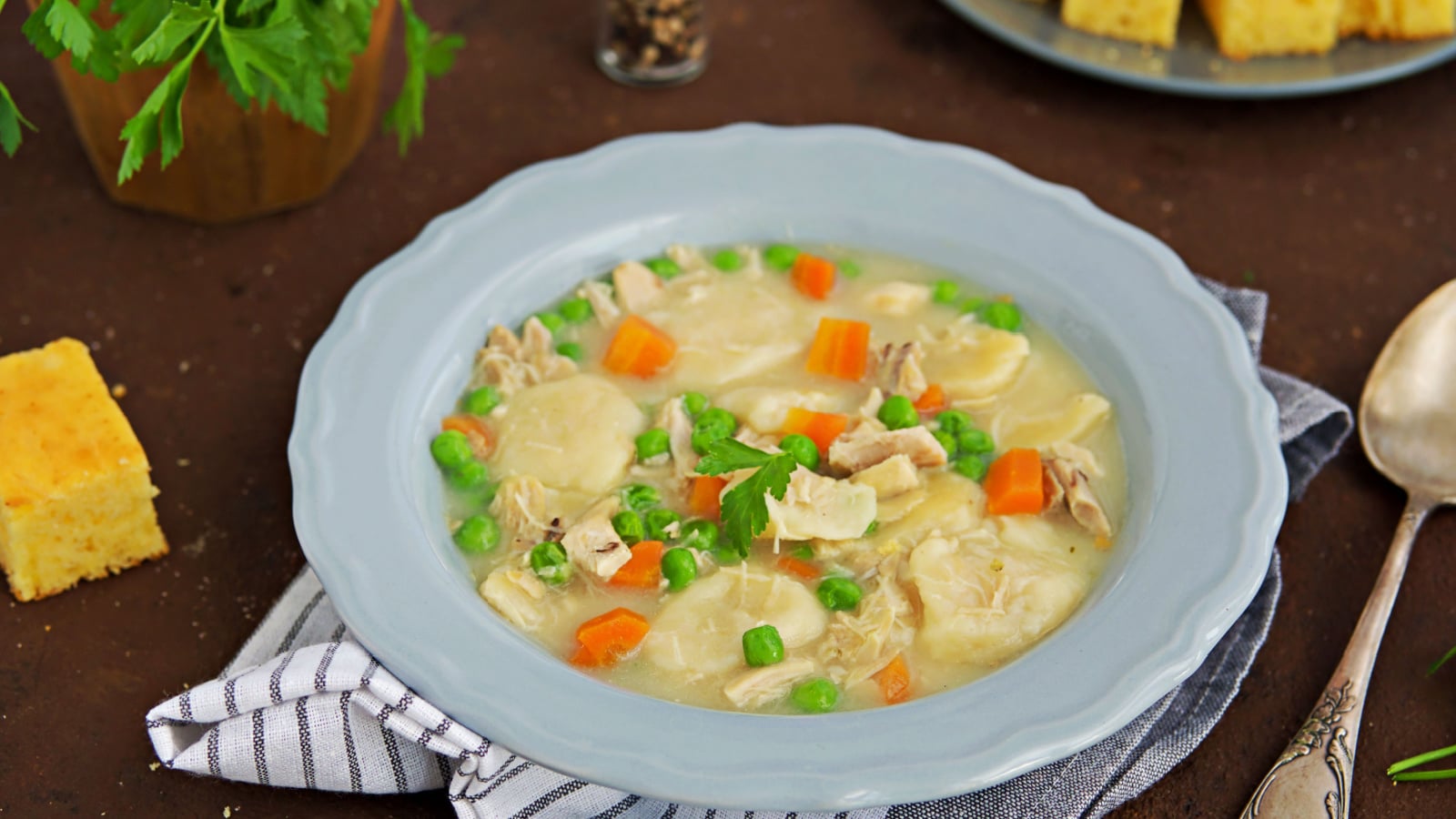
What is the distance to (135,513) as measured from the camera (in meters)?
3.68

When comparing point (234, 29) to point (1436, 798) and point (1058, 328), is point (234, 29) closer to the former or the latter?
point (1058, 328)

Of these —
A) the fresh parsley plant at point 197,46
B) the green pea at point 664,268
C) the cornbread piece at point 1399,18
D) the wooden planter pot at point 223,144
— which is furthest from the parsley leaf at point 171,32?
the cornbread piece at point 1399,18

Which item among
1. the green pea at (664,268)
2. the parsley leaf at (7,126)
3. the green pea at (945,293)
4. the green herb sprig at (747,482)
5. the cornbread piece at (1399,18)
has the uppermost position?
the parsley leaf at (7,126)

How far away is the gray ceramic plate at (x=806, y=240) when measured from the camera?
300cm

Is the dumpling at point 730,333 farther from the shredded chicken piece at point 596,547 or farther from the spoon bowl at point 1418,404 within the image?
the spoon bowl at point 1418,404

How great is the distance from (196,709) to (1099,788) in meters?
2.05

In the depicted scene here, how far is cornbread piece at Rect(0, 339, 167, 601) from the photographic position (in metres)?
3.52

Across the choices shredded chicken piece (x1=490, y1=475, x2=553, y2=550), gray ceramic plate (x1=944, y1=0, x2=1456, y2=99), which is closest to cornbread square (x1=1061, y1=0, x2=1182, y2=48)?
gray ceramic plate (x1=944, y1=0, x2=1456, y2=99)

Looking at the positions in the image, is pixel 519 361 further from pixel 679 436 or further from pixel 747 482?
pixel 747 482

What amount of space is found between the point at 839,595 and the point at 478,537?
90 cm

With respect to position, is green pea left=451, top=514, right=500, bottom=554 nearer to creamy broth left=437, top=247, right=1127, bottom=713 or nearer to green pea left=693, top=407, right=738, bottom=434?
creamy broth left=437, top=247, right=1127, bottom=713

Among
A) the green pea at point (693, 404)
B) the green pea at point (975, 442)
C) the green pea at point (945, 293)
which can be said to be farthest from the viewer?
the green pea at point (945, 293)

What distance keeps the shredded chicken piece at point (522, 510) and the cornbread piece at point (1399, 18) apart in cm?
352

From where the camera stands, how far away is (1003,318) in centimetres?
414
